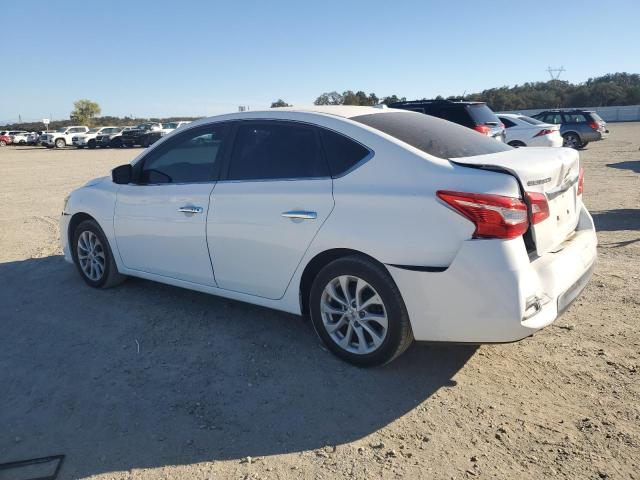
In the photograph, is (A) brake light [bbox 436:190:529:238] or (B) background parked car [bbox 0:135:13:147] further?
(B) background parked car [bbox 0:135:13:147]

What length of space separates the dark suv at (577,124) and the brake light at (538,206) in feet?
65.8

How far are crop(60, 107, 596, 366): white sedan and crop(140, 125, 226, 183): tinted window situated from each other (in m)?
0.01

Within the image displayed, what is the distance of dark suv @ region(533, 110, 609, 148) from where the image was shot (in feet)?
69.3

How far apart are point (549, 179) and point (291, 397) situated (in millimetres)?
2071

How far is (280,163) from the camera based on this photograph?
12.6 feet

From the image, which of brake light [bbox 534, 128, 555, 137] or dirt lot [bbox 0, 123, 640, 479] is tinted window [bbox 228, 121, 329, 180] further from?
brake light [bbox 534, 128, 555, 137]

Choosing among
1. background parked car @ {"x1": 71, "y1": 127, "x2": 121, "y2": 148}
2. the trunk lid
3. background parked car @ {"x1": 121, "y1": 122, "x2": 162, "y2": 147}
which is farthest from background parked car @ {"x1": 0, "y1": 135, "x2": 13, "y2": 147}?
the trunk lid

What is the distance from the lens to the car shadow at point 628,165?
13.8 meters

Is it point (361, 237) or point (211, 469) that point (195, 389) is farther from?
point (361, 237)

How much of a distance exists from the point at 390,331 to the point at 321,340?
624mm

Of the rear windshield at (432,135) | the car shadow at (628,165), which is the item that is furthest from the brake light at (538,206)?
the car shadow at (628,165)

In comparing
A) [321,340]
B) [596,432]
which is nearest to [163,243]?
[321,340]

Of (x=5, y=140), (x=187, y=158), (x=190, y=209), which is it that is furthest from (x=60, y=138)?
(x=190, y=209)

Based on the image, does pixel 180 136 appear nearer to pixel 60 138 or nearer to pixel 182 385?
pixel 182 385
